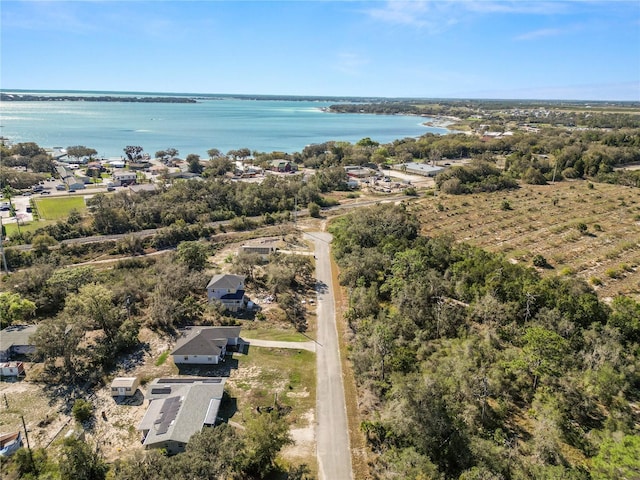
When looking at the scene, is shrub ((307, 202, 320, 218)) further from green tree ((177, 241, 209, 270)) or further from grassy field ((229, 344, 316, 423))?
grassy field ((229, 344, 316, 423))

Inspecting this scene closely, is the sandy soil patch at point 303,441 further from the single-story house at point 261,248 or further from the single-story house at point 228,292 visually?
the single-story house at point 261,248

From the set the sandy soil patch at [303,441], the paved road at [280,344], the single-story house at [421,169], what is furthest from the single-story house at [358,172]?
the sandy soil patch at [303,441]

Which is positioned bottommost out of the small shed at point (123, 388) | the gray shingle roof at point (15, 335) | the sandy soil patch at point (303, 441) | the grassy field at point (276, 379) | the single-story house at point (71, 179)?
the grassy field at point (276, 379)

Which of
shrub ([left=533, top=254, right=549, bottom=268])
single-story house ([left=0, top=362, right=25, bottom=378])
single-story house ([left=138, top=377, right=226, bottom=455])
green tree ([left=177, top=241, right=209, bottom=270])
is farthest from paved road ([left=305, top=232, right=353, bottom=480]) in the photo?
shrub ([left=533, top=254, right=549, bottom=268])

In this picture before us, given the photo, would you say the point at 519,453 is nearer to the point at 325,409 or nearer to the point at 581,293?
the point at 325,409

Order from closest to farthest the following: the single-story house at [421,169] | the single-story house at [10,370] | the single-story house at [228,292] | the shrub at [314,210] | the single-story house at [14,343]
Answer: the single-story house at [10,370]
the single-story house at [14,343]
the single-story house at [228,292]
the shrub at [314,210]
the single-story house at [421,169]

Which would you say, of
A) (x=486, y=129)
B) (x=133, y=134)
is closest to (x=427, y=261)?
(x=486, y=129)
